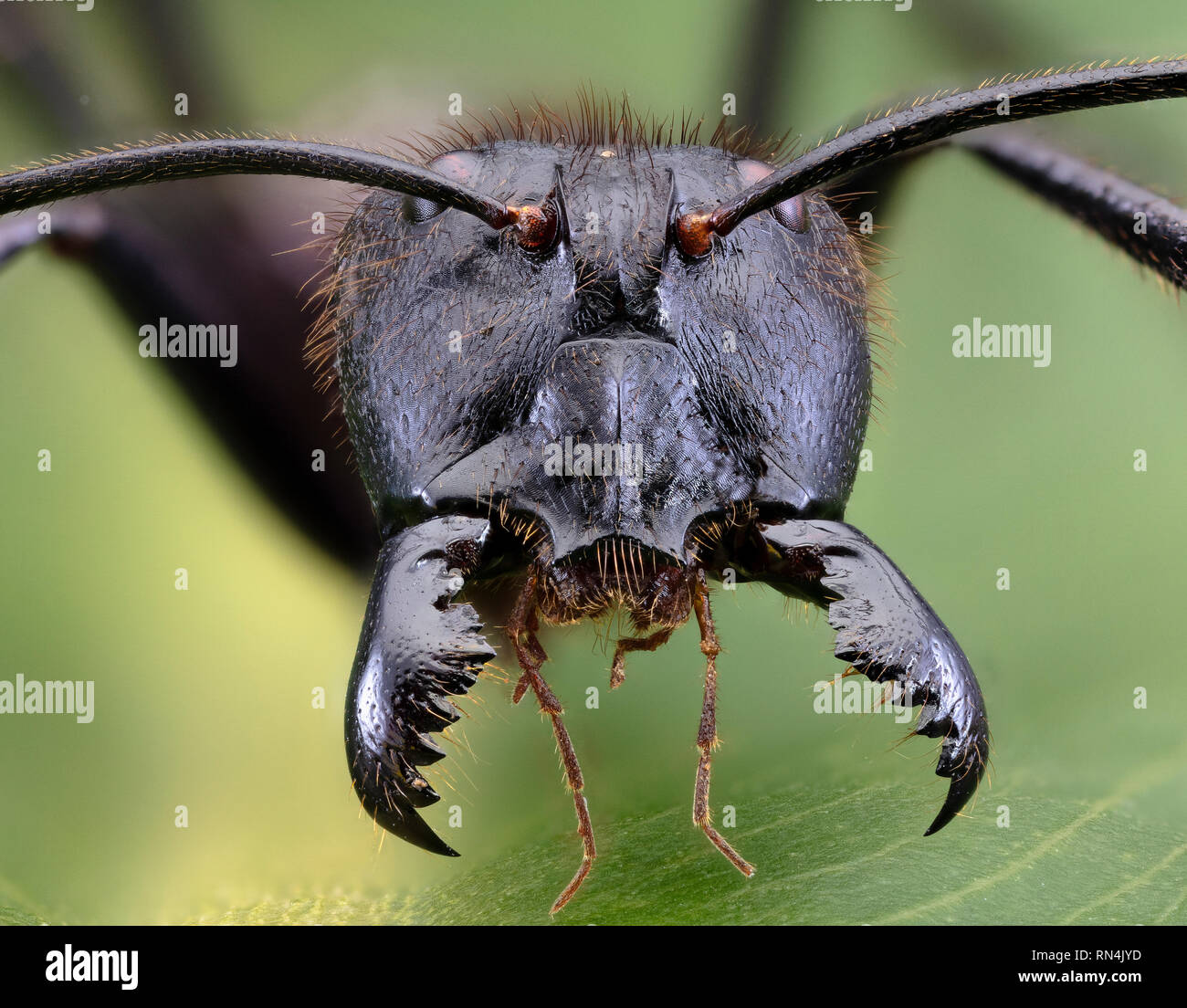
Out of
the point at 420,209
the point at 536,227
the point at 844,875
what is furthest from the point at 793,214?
the point at 844,875

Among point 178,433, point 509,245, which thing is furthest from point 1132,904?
point 178,433

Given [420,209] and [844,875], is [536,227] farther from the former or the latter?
[844,875]

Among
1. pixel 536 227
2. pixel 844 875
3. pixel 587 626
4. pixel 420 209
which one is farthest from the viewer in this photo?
pixel 587 626

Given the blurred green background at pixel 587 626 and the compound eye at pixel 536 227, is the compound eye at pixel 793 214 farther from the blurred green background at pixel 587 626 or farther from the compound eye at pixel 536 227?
the blurred green background at pixel 587 626

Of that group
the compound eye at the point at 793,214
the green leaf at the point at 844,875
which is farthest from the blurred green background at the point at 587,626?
the compound eye at the point at 793,214

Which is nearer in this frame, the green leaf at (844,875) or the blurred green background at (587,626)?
the green leaf at (844,875)

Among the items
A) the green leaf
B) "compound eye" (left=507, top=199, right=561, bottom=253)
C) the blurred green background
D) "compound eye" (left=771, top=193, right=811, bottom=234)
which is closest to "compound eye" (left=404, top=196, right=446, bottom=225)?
"compound eye" (left=507, top=199, right=561, bottom=253)

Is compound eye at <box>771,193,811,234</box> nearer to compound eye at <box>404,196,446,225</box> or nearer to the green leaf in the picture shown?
compound eye at <box>404,196,446,225</box>
